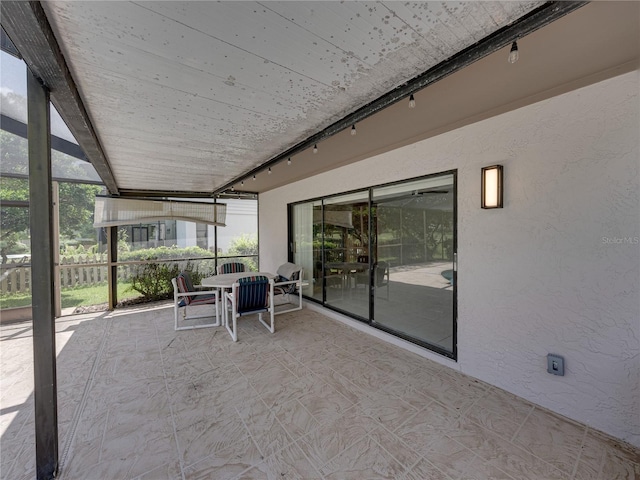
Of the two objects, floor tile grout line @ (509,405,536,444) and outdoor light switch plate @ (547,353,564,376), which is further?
outdoor light switch plate @ (547,353,564,376)

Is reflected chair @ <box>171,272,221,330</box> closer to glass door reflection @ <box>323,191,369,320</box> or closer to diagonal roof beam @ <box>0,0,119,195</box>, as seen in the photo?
glass door reflection @ <box>323,191,369,320</box>

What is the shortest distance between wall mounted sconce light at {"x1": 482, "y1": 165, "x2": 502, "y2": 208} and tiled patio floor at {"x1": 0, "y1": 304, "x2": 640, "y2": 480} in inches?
69.6

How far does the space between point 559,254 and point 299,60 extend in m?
2.49

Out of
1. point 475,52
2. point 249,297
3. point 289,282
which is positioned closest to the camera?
point 475,52

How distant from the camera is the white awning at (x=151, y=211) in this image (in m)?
5.04

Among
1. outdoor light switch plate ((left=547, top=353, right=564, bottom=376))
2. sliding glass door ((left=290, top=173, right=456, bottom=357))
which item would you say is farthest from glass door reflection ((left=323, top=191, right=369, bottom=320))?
outdoor light switch plate ((left=547, top=353, right=564, bottom=376))

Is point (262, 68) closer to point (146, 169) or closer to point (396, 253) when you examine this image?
point (396, 253)

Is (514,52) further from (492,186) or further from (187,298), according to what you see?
(187,298)

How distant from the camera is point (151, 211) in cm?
552

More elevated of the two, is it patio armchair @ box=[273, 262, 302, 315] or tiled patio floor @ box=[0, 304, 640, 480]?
patio armchair @ box=[273, 262, 302, 315]

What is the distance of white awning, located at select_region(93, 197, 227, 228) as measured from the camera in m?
5.04

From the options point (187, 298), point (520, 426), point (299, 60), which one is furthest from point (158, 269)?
point (520, 426)

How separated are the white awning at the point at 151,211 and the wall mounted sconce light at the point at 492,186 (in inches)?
218

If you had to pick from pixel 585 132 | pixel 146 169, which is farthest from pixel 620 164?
pixel 146 169
